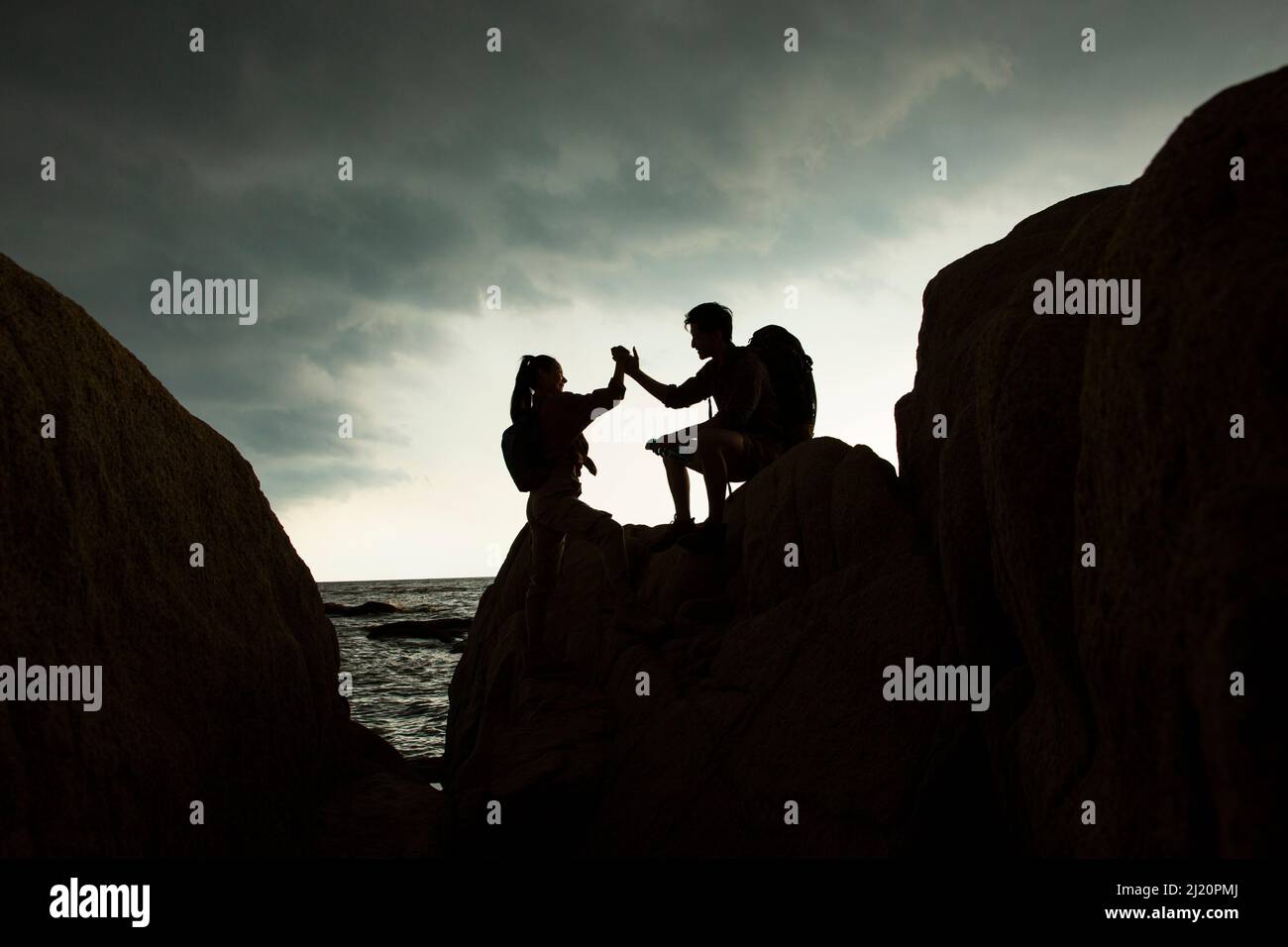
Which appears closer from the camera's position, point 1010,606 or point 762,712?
point 1010,606

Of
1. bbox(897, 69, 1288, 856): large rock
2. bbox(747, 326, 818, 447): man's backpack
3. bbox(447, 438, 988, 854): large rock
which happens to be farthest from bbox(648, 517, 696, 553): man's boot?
bbox(897, 69, 1288, 856): large rock

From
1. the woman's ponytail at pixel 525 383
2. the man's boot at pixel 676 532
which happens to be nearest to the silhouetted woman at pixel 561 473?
the woman's ponytail at pixel 525 383

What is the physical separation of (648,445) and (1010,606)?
12.4 feet

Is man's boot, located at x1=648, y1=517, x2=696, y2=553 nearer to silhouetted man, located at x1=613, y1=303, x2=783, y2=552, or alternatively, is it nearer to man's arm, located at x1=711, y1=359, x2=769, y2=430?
silhouetted man, located at x1=613, y1=303, x2=783, y2=552

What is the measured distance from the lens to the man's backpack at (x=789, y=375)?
768cm

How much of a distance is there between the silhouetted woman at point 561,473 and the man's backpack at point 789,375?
1962 mm

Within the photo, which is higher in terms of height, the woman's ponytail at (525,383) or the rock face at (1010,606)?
the woman's ponytail at (525,383)

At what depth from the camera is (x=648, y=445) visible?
702cm

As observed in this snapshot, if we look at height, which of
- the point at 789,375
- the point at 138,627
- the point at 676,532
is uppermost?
the point at 789,375

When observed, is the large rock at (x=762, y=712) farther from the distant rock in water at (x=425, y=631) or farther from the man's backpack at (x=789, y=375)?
the distant rock in water at (x=425, y=631)

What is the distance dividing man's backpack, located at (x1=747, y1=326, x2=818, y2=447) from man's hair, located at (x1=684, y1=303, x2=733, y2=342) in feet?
2.59

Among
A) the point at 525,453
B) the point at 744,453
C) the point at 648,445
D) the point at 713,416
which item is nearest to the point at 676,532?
the point at 648,445

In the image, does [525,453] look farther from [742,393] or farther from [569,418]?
[742,393]

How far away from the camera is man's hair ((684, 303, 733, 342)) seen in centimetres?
689
